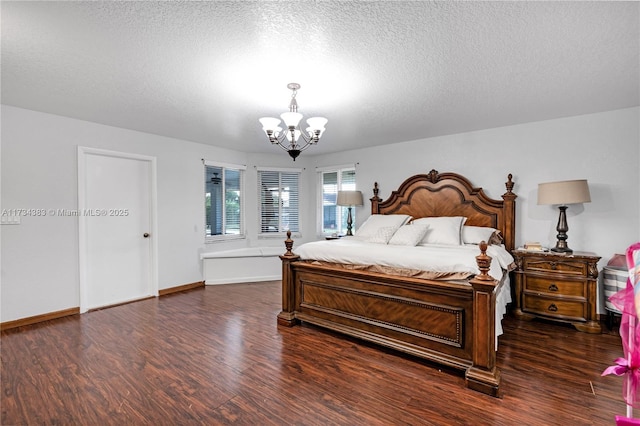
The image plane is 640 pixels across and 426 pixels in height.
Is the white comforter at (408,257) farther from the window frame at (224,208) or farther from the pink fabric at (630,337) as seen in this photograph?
the window frame at (224,208)

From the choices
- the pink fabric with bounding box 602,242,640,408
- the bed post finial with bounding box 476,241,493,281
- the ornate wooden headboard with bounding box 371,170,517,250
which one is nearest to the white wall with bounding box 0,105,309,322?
the ornate wooden headboard with bounding box 371,170,517,250

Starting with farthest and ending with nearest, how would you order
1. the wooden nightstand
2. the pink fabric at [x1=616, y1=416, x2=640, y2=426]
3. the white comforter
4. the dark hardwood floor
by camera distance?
A: 1. the wooden nightstand
2. the white comforter
3. the dark hardwood floor
4. the pink fabric at [x1=616, y1=416, x2=640, y2=426]

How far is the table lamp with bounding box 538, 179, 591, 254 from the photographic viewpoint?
3258mm

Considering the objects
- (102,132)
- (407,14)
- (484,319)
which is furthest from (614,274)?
(102,132)

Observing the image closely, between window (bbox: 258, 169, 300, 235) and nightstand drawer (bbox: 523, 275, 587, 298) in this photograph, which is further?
window (bbox: 258, 169, 300, 235)

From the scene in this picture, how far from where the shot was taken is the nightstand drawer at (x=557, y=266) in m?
3.26

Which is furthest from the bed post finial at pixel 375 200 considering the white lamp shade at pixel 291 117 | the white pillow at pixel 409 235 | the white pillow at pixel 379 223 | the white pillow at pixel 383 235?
the white lamp shade at pixel 291 117

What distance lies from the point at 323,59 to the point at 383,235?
7.61 feet

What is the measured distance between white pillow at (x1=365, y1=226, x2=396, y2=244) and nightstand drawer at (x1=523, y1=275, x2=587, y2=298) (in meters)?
1.61

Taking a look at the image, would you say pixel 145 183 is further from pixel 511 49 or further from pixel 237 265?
pixel 511 49

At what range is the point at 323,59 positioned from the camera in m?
2.27

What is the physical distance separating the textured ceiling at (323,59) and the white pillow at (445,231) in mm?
1313

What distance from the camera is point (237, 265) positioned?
212 inches

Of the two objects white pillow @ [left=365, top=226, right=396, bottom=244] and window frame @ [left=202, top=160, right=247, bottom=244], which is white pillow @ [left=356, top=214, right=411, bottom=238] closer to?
white pillow @ [left=365, top=226, right=396, bottom=244]
